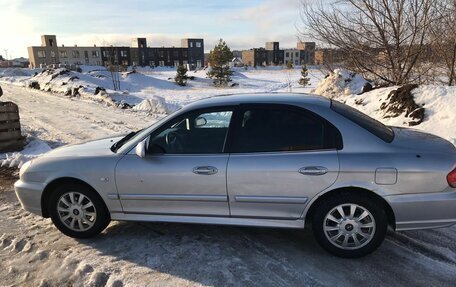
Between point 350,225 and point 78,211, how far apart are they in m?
2.79

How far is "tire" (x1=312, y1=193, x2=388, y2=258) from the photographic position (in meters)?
3.65

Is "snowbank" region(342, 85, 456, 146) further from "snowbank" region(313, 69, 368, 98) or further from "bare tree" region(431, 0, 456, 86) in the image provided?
"snowbank" region(313, 69, 368, 98)

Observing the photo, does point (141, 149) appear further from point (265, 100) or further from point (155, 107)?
point (155, 107)

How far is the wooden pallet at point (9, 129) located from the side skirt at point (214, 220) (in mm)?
5281

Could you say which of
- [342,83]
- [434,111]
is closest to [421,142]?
[434,111]

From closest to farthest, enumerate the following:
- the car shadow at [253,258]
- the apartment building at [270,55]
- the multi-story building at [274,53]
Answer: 1. the car shadow at [253,258]
2. the apartment building at [270,55]
3. the multi-story building at [274,53]

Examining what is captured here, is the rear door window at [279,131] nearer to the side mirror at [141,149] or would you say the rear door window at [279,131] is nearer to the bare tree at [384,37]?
the side mirror at [141,149]

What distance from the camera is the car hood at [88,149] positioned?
14.1 feet

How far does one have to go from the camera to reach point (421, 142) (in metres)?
3.83

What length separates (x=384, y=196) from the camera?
11.8 feet

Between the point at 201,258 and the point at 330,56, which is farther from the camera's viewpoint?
the point at 330,56

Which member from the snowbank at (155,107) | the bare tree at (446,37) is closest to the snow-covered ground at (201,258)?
the bare tree at (446,37)

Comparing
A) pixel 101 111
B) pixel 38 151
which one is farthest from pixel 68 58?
pixel 38 151

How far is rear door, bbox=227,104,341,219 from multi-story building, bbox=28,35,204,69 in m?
102
